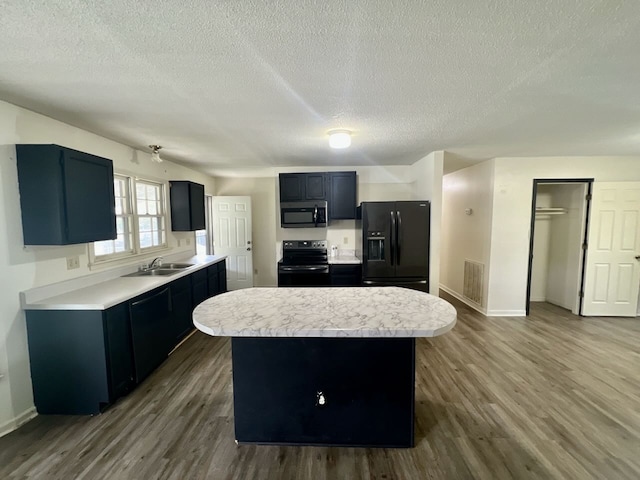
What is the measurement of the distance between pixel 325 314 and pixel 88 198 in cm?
228

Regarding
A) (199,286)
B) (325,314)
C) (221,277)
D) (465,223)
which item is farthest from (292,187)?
(465,223)

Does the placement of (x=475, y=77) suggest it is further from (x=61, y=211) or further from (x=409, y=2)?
(x=61, y=211)

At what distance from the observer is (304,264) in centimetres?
425

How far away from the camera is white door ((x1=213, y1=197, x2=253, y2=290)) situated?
5355 mm

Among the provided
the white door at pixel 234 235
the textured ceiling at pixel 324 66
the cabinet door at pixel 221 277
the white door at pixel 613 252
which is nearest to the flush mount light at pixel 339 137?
the textured ceiling at pixel 324 66

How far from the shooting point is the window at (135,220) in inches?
116

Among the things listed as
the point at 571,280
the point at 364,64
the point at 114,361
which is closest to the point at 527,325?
the point at 571,280

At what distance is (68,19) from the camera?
3.74 ft

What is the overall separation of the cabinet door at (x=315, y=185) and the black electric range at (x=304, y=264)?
798mm

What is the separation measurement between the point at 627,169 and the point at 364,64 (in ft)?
16.0

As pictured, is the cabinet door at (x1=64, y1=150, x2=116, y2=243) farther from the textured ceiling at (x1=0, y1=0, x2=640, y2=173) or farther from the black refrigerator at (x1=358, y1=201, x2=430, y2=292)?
the black refrigerator at (x1=358, y1=201, x2=430, y2=292)

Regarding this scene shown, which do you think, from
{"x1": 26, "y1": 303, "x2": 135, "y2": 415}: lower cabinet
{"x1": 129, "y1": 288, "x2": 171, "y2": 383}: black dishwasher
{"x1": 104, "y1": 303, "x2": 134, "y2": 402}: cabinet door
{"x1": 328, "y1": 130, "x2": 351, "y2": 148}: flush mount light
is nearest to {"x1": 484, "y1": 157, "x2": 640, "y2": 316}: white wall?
{"x1": 328, "y1": 130, "x2": 351, "y2": 148}: flush mount light

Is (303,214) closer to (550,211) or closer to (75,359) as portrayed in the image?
(75,359)

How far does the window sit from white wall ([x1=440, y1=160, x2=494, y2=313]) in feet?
15.9
